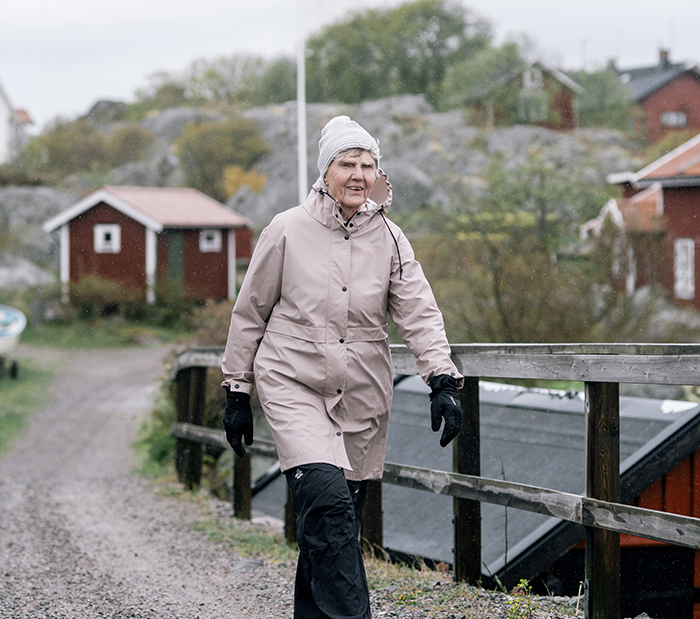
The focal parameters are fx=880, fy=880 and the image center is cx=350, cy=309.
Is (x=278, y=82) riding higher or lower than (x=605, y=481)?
higher

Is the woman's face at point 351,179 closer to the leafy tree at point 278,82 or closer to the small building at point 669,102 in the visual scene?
the small building at point 669,102

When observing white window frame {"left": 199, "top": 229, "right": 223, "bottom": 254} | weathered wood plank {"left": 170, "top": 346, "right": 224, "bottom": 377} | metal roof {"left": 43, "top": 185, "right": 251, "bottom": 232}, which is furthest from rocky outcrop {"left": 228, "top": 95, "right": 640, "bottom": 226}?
weathered wood plank {"left": 170, "top": 346, "right": 224, "bottom": 377}

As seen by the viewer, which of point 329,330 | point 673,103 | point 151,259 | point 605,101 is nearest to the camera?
point 329,330

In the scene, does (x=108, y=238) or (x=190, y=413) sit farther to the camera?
(x=108, y=238)

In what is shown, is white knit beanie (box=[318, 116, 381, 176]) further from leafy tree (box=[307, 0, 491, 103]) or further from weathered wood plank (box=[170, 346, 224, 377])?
leafy tree (box=[307, 0, 491, 103])

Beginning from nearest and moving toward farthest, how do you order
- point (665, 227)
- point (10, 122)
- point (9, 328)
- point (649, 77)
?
point (665, 227), point (9, 328), point (649, 77), point (10, 122)

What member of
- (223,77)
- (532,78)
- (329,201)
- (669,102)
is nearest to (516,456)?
(329,201)

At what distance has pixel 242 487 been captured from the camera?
5.18 metres

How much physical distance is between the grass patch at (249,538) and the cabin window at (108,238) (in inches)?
801

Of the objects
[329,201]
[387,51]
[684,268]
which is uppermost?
[387,51]

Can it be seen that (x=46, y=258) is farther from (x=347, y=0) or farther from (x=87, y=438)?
(x=347, y=0)

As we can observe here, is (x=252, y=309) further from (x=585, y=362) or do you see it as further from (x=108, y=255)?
(x=108, y=255)

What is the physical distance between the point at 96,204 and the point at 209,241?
129 inches

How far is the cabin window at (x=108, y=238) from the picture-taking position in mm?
24484
